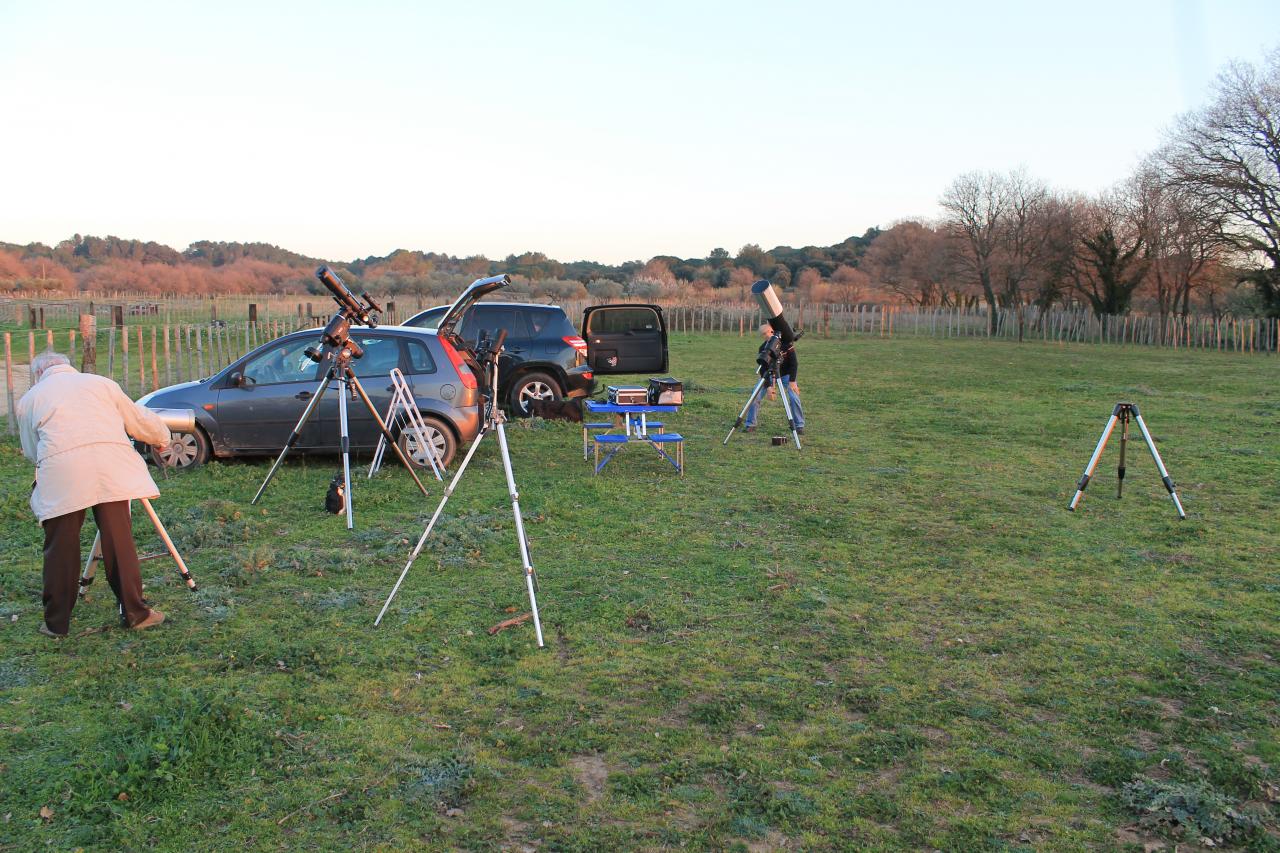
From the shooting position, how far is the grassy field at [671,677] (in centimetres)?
364

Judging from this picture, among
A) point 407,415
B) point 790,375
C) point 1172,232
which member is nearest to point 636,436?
point 407,415

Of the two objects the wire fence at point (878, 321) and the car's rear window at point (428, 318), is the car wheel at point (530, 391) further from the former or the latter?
the wire fence at point (878, 321)

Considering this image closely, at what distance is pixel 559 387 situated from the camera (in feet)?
47.4

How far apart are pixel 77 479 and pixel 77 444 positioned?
0.66 ft

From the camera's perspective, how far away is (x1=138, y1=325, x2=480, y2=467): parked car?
10.2 m

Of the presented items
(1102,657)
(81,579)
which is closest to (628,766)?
(1102,657)

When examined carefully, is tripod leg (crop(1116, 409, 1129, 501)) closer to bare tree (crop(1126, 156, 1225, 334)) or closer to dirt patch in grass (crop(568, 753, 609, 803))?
dirt patch in grass (crop(568, 753, 609, 803))

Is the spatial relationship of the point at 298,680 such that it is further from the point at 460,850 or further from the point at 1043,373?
the point at 1043,373

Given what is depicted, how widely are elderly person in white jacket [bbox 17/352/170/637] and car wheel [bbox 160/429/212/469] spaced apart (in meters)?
4.81

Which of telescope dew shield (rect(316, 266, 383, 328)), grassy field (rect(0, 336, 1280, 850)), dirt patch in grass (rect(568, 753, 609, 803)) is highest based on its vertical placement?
telescope dew shield (rect(316, 266, 383, 328))

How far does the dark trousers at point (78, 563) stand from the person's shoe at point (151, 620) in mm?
25

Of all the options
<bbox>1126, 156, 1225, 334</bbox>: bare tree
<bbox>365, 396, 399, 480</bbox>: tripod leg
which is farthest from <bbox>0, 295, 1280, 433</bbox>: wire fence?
<bbox>365, 396, 399, 480</bbox>: tripod leg

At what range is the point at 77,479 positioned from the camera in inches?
210

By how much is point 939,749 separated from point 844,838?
90 cm
